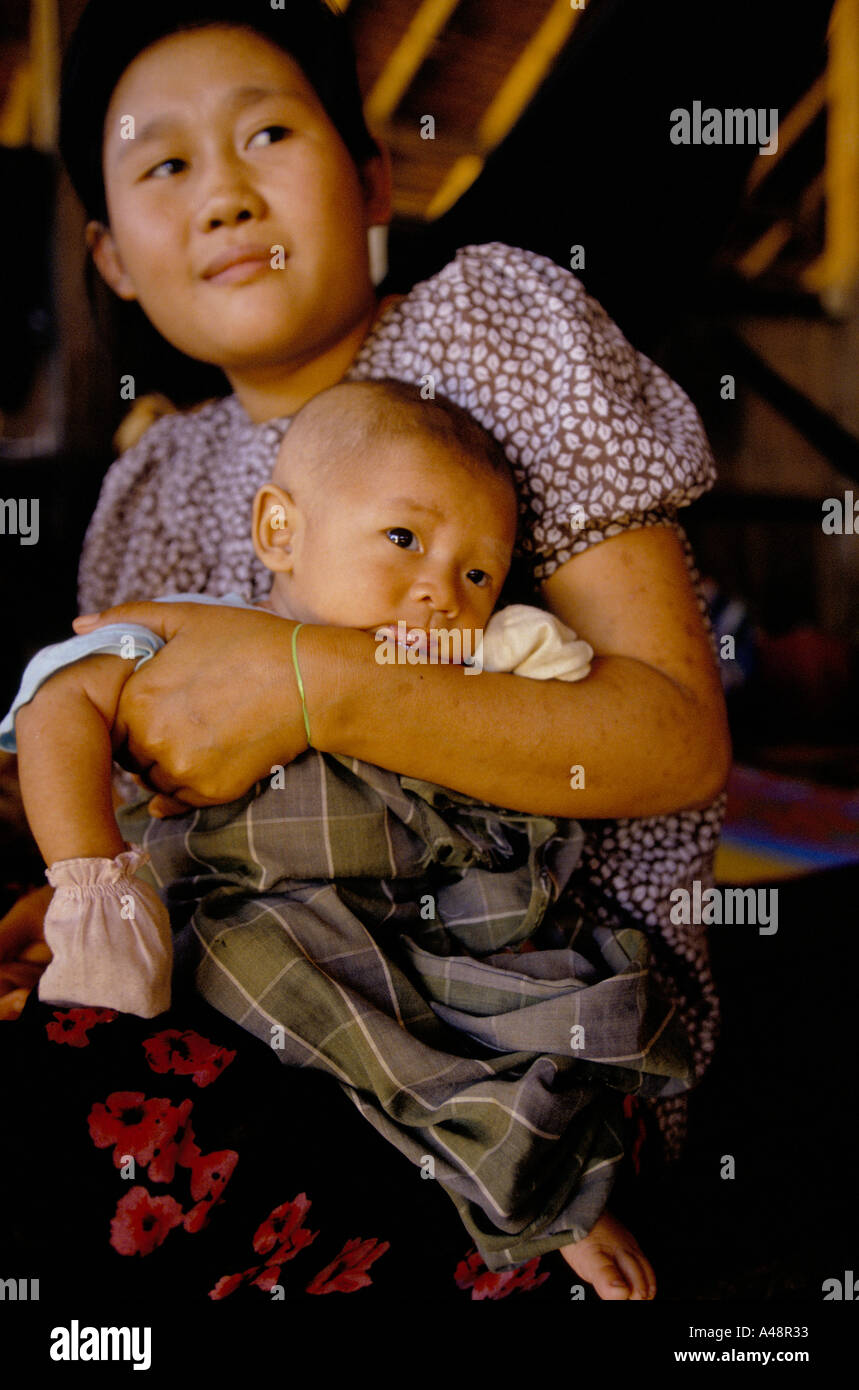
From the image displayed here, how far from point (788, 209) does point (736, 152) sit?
528 cm

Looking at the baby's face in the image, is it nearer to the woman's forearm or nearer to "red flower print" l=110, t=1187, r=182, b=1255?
the woman's forearm

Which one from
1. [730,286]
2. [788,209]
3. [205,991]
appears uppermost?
[788,209]

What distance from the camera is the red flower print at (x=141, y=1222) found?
28.9 inches

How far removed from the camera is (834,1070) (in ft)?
4.34

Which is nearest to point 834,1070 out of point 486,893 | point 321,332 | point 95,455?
point 486,893

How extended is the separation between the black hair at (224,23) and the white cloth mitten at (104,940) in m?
0.86

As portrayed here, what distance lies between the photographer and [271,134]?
1.09 m

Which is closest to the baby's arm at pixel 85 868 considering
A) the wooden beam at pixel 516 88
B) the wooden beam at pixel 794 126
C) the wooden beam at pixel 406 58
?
the wooden beam at pixel 516 88

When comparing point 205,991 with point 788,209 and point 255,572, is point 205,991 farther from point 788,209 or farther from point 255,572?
point 788,209

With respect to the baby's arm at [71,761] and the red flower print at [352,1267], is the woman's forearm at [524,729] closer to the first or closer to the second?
the baby's arm at [71,761]

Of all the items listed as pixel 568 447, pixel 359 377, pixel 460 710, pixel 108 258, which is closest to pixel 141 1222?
pixel 460 710

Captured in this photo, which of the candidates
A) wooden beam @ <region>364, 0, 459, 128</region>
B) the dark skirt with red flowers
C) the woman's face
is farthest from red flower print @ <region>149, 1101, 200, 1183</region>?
wooden beam @ <region>364, 0, 459, 128</region>

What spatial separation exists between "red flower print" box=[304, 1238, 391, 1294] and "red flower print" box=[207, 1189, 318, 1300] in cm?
3

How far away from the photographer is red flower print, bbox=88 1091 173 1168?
745mm
